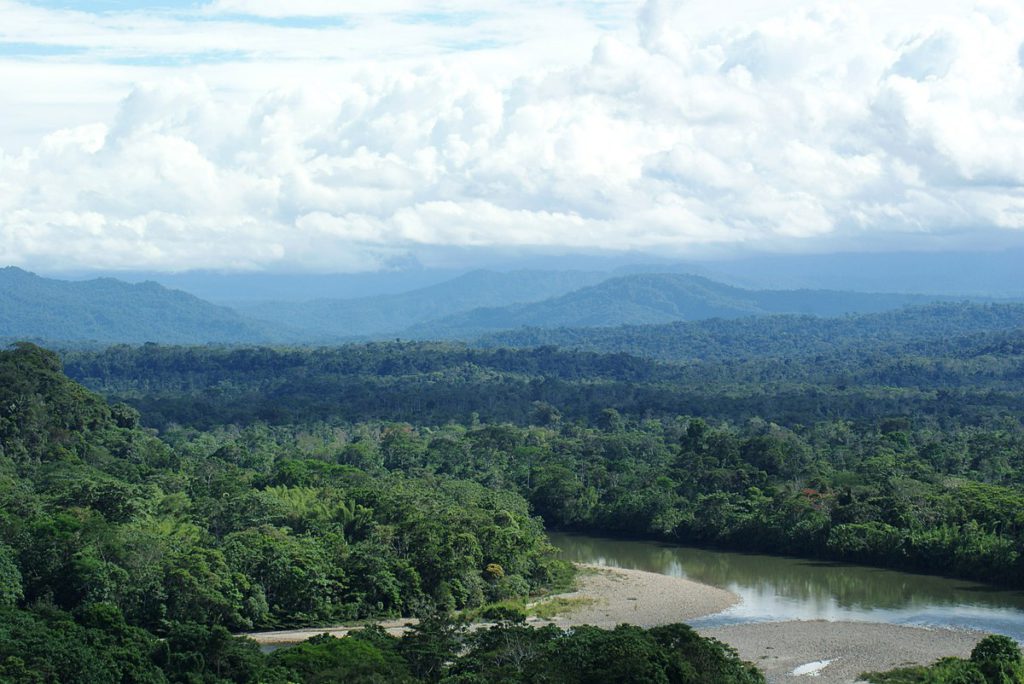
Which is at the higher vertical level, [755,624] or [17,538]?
[17,538]

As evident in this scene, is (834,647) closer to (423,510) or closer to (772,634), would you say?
(772,634)

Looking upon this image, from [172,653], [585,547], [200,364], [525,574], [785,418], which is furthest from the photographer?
[200,364]

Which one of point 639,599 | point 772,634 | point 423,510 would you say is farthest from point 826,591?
point 423,510

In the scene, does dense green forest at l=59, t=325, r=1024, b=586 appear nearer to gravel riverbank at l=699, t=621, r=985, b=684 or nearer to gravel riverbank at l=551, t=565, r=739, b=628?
gravel riverbank at l=551, t=565, r=739, b=628

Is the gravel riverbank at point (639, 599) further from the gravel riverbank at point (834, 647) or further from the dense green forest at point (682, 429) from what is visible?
the dense green forest at point (682, 429)

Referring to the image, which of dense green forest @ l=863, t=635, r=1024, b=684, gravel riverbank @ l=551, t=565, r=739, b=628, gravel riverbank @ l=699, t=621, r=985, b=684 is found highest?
dense green forest @ l=863, t=635, r=1024, b=684

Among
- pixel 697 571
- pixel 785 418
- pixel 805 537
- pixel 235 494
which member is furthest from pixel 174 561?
pixel 785 418

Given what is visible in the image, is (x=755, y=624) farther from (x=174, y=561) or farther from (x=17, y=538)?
(x=17, y=538)

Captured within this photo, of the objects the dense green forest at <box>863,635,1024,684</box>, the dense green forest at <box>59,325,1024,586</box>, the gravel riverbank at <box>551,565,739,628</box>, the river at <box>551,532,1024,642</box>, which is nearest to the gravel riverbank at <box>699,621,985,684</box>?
the river at <box>551,532,1024,642</box>
